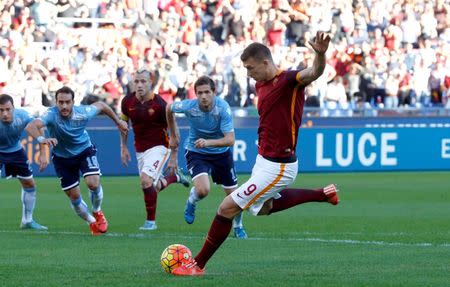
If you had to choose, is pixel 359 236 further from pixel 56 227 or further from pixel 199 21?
pixel 199 21

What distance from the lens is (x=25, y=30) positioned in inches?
1154

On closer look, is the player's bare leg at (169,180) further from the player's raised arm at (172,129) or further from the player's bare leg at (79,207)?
the player's bare leg at (79,207)

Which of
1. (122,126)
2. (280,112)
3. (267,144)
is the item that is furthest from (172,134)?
(280,112)

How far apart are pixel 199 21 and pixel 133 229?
17.6 metres

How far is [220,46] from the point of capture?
1241 inches

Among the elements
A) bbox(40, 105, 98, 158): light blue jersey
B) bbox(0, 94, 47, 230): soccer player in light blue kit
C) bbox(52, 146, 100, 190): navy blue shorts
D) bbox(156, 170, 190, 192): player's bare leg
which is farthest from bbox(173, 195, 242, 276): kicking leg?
bbox(156, 170, 190, 192): player's bare leg

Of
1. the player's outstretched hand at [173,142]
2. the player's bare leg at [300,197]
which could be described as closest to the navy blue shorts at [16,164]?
the player's outstretched hand at [173,142]

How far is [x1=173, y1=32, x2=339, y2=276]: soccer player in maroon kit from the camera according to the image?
33.0ft

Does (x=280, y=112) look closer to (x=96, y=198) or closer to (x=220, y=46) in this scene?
(x=96, y=198)

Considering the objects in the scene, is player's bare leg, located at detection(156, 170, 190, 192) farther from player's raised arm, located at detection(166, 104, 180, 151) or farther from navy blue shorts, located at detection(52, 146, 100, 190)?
navy blue shorts, located at detection(52, 146, 100, 190)

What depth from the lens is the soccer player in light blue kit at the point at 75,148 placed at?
14.9m

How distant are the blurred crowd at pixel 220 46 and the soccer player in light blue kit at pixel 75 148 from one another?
12.2 m

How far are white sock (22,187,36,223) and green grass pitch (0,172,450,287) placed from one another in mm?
239

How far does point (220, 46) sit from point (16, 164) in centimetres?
1582
